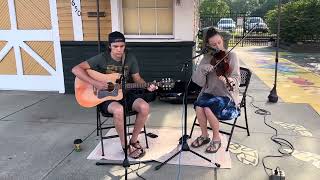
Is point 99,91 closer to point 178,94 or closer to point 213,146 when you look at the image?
point 213,146

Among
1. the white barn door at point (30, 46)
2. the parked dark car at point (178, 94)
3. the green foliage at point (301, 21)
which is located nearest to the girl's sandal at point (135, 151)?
the parked dark car at point (178, 94)

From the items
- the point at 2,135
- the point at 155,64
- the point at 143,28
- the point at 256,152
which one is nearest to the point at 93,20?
the point at 143,28

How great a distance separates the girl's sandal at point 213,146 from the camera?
354 cm

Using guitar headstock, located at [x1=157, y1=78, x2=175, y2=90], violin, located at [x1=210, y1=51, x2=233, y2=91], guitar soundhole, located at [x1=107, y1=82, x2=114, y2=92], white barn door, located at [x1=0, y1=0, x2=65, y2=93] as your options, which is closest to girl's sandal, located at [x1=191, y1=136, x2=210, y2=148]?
violin, located at [x1=210, y1=51, x2=233, y2=91]

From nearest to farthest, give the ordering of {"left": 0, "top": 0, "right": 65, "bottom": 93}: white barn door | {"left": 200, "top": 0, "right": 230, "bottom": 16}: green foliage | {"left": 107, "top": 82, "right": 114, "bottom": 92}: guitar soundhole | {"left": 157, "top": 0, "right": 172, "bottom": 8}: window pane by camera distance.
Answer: {"left": 107, "top": 82, "right": 114, "bottom": 92}: guitar soundhole
{"left": 157, "top": 0, "right": 172, "bottom": 8}: window pane
{"left": 0, "top": 0, "right": 65, "bottom": 93}: white barn door
{"left": 200, "top": 0, "right": 230, "bottom": 16}: green foliage

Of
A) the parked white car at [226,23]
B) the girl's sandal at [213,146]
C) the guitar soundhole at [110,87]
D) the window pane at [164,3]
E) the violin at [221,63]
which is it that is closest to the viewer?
the violin at [221,63]

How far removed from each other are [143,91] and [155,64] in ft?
6.88

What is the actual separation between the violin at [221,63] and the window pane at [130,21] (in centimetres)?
274

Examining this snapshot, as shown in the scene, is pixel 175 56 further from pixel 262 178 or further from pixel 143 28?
pixel 262 178

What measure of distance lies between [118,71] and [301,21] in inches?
477

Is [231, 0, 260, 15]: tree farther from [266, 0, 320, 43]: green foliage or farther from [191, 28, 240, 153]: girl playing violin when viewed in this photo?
[191, 28, 240, 153]: girl playing violin

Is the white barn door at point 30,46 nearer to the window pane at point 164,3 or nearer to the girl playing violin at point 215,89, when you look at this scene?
the window pane at point 164,3

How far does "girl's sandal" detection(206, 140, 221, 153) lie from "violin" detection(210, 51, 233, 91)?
63 centimetres

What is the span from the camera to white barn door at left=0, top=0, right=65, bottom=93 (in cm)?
601
